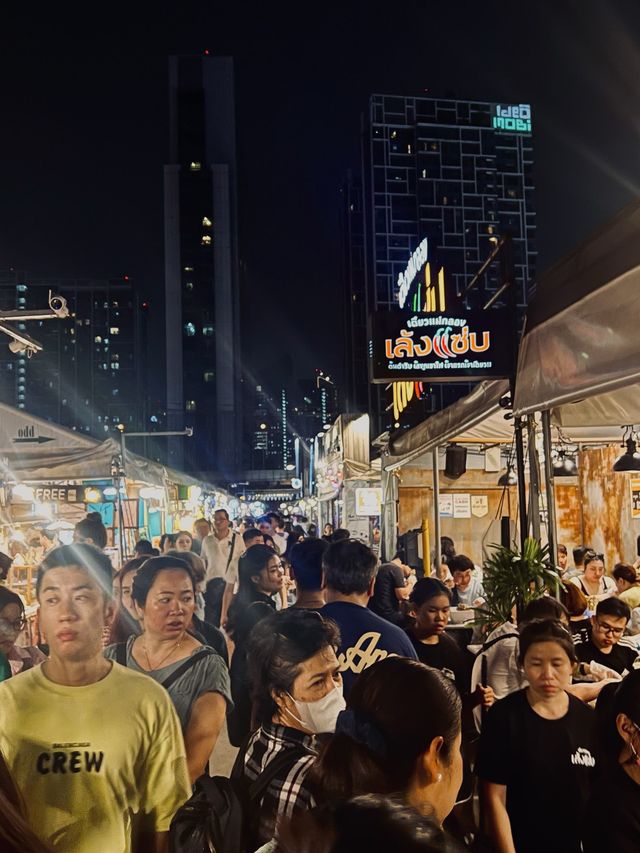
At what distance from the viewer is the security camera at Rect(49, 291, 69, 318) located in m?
8.00

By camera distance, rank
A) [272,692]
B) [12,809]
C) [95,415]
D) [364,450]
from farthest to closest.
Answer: [95,415] < [364,450] < [272,692] < [12,809]

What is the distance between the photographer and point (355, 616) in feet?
12.5

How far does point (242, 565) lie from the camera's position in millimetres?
5973

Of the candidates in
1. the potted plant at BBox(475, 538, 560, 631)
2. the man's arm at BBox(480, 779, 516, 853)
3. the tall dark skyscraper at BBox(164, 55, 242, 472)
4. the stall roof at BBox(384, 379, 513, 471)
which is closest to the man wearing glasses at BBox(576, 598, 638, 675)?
the potted plant at BBox(475, 538, 560, 631)

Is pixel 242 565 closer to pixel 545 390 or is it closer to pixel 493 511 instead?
pixel 545 390

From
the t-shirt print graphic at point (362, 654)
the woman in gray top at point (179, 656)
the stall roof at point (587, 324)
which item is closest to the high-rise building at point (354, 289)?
the stall roof at point (587, 324)

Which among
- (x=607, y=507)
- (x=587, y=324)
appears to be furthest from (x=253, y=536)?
(x=607, y=507)

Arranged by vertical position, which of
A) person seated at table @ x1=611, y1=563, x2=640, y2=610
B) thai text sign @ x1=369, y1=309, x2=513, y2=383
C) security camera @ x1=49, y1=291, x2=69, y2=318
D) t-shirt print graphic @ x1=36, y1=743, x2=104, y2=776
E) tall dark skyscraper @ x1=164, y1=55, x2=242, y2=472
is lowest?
person seated at table @ x1=611, y1=563, x2=640, y2=610

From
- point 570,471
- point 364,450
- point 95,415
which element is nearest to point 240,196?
point 95,415

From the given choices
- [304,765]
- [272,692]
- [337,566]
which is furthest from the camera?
[337,566]

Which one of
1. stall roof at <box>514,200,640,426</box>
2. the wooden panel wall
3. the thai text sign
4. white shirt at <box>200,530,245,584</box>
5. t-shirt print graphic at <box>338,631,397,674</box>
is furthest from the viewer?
the wooden panel wall

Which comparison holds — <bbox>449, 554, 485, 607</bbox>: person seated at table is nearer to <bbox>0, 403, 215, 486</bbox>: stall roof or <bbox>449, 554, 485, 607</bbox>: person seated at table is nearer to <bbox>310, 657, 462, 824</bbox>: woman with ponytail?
<bbox>0, 403, 215, 486</bbox>: stall roof

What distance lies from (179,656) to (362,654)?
907 mm

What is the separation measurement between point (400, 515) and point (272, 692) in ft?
48.8
